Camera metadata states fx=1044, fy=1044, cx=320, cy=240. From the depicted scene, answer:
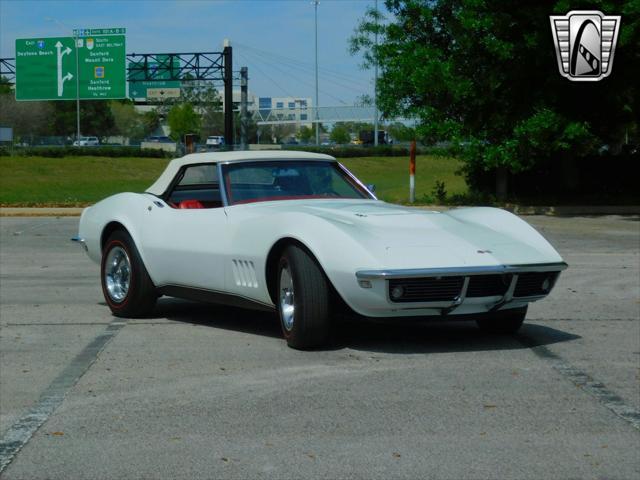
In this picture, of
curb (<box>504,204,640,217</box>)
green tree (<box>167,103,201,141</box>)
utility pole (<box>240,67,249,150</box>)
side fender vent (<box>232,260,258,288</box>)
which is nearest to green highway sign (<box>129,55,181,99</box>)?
utility pole (<box>240,67,249,150</box>)

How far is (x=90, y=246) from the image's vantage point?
9.33 m

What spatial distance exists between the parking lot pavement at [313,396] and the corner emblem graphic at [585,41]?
13.9 metres

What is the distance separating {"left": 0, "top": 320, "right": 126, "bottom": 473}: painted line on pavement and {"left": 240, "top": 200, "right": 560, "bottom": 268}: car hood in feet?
5.56

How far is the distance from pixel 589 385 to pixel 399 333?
199 cm

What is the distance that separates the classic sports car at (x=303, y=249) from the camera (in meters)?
6.81

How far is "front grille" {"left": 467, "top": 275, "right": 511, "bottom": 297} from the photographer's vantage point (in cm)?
689

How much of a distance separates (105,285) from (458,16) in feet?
57.8

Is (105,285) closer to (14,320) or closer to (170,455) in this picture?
(14,320)

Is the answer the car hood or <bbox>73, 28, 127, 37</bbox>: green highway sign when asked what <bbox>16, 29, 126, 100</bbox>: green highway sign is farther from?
the car hood

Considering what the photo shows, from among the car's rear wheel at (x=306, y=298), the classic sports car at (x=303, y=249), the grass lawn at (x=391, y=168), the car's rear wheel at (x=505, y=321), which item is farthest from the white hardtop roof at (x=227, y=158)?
the grass lawn at (x=391, y=168)

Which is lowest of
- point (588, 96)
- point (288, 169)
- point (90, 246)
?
point (90, 246)

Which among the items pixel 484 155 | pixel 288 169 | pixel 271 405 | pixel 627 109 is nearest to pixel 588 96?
pixel 627 109

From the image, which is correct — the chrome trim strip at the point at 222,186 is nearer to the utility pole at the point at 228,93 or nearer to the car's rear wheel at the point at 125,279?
the car's rear wheel at the point at 125,279

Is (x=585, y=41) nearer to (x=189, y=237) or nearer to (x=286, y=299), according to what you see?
(x=189, y=237)
